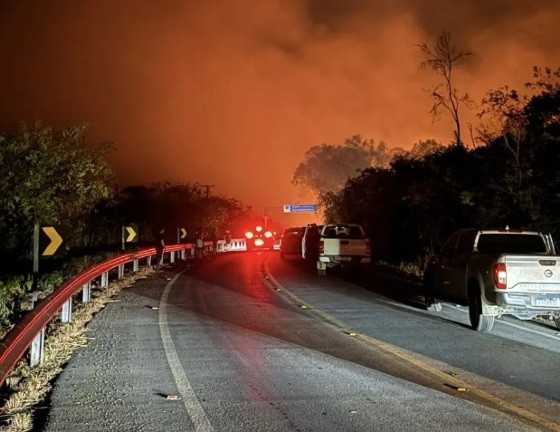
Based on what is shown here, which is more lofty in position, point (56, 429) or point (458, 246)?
point (458, 246)

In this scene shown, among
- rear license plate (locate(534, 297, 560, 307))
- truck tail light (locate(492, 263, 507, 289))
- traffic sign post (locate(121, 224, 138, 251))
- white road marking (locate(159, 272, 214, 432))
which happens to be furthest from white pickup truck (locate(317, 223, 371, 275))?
rear license plate (locate(534, 297, 560, 307))

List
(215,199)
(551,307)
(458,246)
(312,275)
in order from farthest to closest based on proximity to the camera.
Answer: (215,199) → (312,275) → (458,246) → (551,307)

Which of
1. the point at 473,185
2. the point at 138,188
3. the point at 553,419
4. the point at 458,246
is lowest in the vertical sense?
the point at 553,419

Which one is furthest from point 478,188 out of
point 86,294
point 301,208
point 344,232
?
point 301,208

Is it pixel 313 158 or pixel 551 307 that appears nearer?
pixel 551 307

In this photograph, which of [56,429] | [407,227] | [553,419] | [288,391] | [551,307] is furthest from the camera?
[407,227]

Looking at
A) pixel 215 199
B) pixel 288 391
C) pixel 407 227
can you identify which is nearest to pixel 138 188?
pixel 215 199

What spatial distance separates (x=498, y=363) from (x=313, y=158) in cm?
7690

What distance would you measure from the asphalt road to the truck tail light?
87cm

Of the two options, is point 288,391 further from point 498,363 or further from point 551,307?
point 551,307

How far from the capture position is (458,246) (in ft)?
42.2

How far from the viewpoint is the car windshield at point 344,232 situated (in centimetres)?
2359

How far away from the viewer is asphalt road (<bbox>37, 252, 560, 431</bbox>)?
19.3 feet

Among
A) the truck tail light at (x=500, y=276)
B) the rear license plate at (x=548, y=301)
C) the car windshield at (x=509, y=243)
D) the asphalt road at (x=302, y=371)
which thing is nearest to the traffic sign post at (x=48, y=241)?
the asphalt road at (x=302, y=371)
